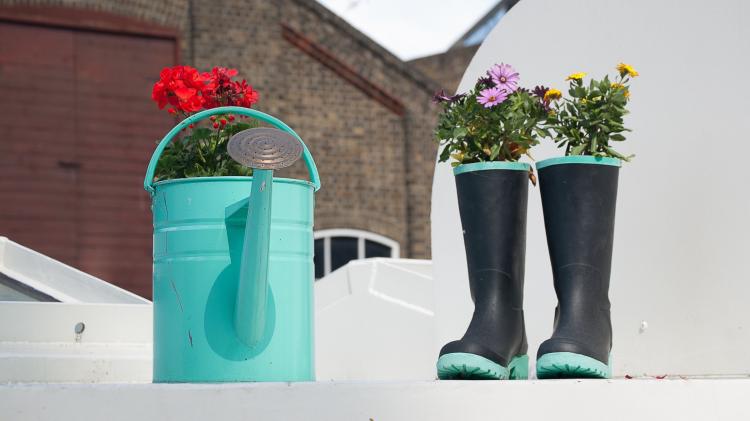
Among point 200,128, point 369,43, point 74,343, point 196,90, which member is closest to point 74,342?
point 74,343

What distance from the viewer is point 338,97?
1223 centimetres

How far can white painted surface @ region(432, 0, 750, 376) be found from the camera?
7.32ft

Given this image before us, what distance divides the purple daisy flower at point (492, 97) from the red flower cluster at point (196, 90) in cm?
49

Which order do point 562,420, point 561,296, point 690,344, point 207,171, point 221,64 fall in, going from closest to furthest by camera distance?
point 562,420
point 561,296
point 207,171
point 690,344
point 221,64

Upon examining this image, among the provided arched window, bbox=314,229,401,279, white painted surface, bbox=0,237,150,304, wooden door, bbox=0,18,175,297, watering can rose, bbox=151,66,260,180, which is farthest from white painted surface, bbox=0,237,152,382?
arched window, bbox=314,229,401,279

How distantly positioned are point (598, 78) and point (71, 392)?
1.53m

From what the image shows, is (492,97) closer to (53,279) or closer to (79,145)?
(53,279)

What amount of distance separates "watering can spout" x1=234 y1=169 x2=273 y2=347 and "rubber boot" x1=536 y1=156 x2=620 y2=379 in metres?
0.49

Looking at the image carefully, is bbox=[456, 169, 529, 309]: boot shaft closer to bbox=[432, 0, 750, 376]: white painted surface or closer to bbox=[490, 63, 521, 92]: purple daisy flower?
bbox=[490, 63, 521, 92]: purple daisy flower

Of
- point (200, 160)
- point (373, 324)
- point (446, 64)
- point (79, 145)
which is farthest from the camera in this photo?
point (446, 64)

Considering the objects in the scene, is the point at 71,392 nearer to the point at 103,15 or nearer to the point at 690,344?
the point at 690,344

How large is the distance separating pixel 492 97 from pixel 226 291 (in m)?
0.58

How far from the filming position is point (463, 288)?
278cm

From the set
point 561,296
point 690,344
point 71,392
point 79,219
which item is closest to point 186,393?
point 71,392
